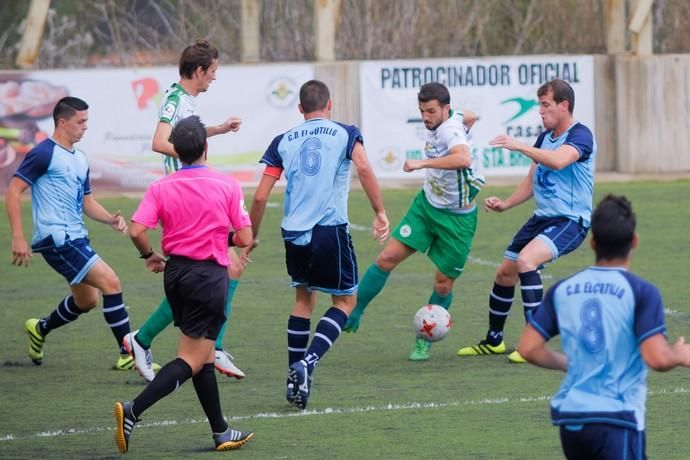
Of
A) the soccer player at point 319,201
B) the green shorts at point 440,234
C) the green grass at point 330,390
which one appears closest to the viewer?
the green grass at point 330,390

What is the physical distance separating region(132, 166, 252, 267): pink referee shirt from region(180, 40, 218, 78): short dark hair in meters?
1.80

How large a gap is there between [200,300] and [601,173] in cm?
1635

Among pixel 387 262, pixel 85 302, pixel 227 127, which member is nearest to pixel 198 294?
pixel 227 127

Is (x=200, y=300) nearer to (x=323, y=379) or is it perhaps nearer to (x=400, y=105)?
(x=323, y=379)

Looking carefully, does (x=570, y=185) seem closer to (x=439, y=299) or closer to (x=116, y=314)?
(x=439, y=299)

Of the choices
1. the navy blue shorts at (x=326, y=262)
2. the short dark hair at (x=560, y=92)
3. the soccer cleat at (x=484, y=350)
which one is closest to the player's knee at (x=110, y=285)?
the navy blue shorts at (x=326, y=262)

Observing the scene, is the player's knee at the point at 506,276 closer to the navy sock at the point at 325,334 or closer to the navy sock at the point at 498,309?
the navy sock at the point at 498,309

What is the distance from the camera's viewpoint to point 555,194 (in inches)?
358

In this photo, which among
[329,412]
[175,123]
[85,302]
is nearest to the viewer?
[329,412]

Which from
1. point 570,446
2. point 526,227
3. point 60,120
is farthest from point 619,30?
point 570,446

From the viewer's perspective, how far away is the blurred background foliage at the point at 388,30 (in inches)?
981

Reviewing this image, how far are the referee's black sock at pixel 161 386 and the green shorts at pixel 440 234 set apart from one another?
314 centimetres

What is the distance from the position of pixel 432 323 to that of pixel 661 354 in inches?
182

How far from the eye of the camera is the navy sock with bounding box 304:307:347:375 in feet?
25.8
